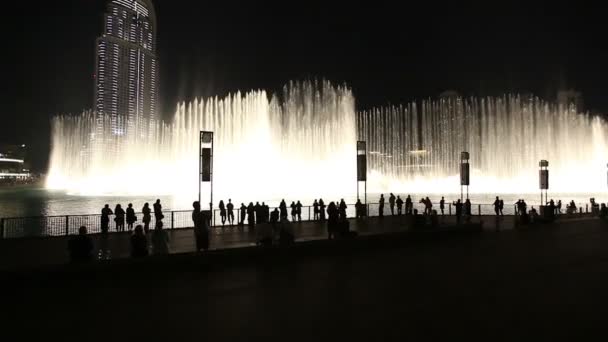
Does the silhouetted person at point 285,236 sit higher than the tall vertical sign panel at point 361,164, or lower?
lower

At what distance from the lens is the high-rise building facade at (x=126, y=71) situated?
531ft

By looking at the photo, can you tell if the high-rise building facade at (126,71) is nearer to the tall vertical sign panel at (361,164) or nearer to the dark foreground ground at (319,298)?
the tall vertical sign panel at (361,164)

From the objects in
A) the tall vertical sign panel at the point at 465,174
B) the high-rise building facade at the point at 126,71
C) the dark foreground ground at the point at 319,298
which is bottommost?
the dark foreground ground at the point at 319,298

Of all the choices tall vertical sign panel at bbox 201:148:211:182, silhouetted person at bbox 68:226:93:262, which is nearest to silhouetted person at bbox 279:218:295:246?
silhouetted person at bbox 68:226:93:262

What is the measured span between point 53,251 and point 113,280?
4.32 metres

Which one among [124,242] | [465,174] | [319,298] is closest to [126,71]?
[465,174]

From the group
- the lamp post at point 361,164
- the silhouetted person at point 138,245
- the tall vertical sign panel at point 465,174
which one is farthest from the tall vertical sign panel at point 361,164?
the silhouetted person at point 138,245

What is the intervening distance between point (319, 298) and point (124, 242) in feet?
31.3

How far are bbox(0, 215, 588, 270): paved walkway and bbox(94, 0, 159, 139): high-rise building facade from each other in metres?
144

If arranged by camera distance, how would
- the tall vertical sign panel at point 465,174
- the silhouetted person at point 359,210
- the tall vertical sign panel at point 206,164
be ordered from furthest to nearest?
the tall vertical sign panel at point 465,174 → the silhouetted person at point 359,210 → the tall vertical sign panel at point 206,164

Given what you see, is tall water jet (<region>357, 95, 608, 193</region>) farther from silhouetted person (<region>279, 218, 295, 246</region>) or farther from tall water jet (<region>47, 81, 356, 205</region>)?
silhouetted person (<region>279, 218, 295, 246</region>)

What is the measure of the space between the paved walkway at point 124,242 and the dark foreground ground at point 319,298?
5.73ft

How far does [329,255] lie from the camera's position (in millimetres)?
13977

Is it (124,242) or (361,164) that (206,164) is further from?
(361,164)
